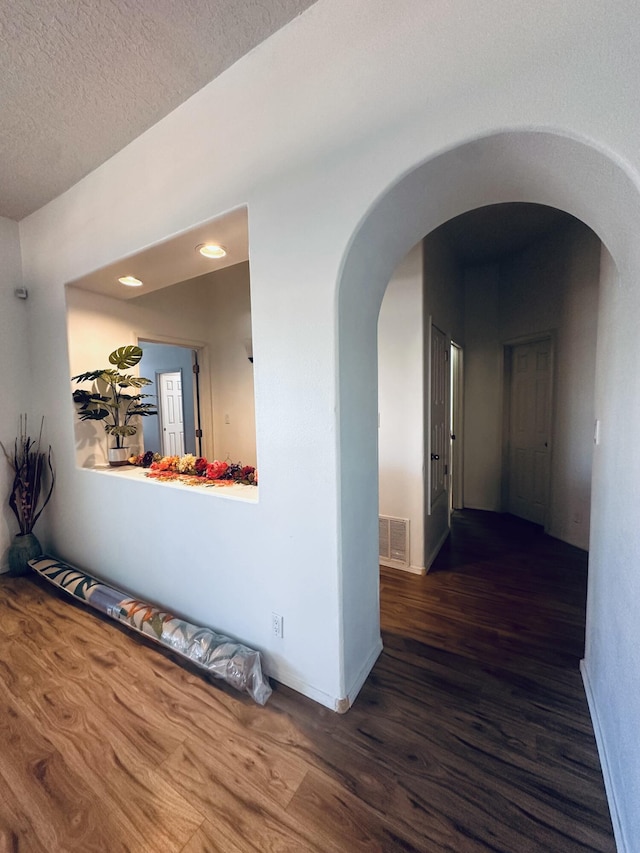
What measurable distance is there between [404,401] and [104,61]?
→ 8.24 feet

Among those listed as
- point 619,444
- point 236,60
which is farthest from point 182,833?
point 236,60

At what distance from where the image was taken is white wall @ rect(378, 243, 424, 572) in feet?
8.50

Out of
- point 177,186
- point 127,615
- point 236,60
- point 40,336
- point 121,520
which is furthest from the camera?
point 40,336

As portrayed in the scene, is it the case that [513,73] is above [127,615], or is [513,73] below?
above

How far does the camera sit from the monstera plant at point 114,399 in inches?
100

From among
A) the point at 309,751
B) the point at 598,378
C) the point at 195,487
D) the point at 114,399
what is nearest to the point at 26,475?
the point at 114,399

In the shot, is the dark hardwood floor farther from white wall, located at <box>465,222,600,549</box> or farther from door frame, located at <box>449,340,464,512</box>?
door frame, located at <box>449,340,464,512</box>

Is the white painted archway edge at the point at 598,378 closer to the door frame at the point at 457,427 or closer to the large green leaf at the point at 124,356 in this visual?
the large green leaf at the point at 124,356

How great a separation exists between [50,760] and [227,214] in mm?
2430

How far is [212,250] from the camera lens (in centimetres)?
203

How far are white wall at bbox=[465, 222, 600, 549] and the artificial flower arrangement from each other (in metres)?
3.05

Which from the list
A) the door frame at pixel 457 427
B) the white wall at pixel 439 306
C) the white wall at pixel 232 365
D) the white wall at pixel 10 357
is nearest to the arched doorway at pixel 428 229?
the white wall at pixel 439 306

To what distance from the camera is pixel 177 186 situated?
5.91 ft

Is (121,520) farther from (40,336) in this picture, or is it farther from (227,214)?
(227,214)
